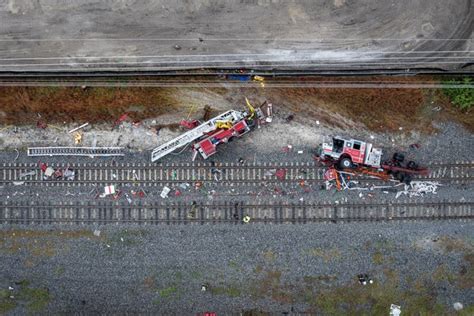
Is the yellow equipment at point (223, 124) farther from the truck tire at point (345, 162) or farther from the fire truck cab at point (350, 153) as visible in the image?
the truck tire at point (345, 162)

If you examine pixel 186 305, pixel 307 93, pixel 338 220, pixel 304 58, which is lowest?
pixel 186 305

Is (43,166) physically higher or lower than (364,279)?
higher

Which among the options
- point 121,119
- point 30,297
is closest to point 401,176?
point 121,119

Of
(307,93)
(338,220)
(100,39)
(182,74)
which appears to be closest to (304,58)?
(307,93)

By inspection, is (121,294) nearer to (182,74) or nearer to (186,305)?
(186,305)

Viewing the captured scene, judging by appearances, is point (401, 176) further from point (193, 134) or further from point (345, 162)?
point (193, 134)

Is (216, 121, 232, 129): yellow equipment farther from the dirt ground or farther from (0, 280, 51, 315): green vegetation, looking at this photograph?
(0, 280, 51, 315): green vegetation

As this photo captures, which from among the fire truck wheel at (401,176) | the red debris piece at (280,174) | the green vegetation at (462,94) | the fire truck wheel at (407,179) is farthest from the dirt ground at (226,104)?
the red debris piece at (280,174)
